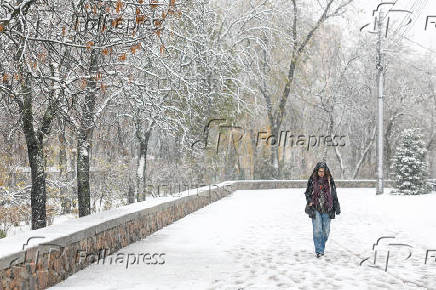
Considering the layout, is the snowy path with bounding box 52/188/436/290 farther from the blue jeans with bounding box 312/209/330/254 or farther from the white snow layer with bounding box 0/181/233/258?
the white snow layer with bounding box 0/181/233/258

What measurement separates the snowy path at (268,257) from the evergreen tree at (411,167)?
13460 millimetres

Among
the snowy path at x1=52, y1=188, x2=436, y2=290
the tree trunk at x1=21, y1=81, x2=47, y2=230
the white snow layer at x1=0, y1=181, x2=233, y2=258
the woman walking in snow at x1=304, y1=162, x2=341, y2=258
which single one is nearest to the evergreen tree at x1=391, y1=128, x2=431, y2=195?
the snowy path at x1=52, y1=188, x2=436, y2=290

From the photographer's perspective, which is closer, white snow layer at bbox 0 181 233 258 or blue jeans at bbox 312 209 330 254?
white snow layer at bbox 0 181 233 258

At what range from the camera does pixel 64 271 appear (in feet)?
26.6

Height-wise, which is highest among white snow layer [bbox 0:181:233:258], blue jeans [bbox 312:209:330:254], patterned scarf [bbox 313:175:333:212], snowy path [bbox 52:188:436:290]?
patterned scarf [bbox 313:175:333:212]

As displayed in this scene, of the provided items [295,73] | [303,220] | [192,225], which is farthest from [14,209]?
[295,73]

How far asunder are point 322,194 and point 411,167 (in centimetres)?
2195

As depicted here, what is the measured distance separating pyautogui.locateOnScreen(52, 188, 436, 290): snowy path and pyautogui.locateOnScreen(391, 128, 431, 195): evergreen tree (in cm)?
1346

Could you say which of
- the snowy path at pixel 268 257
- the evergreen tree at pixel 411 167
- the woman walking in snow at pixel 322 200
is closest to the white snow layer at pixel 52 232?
the snowy path at pixel 268 257

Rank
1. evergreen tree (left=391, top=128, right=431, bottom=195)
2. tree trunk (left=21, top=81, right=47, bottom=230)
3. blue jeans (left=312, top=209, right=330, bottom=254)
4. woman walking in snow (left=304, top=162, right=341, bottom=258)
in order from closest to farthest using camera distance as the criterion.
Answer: blue jeans (left=312, top=209, right=330, bottom=254), woman walking in snow (left=304, top=162, right=341, bottom=258), tree trunk (left=21, top=81, right=47, bottom=230), evergreen tree (left=391, top=128, right=431, bottom=195)

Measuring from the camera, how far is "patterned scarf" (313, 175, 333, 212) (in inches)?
424

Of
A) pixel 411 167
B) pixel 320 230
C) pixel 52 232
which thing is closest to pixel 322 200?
pixel 320 230

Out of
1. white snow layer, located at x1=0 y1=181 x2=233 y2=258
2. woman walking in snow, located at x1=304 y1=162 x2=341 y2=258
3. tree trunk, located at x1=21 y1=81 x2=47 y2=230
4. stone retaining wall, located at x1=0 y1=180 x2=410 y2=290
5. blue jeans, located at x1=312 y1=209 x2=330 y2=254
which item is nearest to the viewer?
stone retaining wall, located at x1=0 y1=180 x2=410 y2=290

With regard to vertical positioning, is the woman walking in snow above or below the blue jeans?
above
